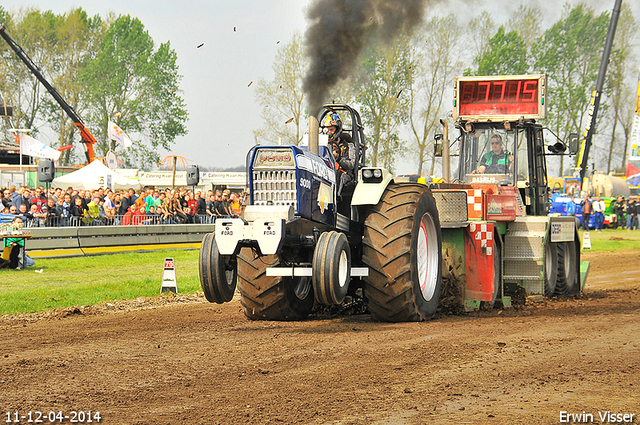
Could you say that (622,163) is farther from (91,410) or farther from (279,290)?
(91,410)

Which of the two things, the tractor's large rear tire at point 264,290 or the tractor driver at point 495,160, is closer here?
the tractor's large rear tire at point 264,290

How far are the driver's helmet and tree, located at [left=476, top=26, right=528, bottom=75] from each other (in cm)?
2917

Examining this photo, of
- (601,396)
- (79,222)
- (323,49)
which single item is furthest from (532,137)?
(79,222)

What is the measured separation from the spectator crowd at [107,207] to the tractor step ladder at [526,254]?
7.26 m

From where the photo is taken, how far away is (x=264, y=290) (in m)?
8.02

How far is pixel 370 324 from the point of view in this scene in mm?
7918

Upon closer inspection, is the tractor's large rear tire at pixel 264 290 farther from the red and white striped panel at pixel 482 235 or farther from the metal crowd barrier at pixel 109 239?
the metal crowd barrier at pixel 109 239

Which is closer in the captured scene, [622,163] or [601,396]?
[601,396]

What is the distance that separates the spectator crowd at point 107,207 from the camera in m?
18.2

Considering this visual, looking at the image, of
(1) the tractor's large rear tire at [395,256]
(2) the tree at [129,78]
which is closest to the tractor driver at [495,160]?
(1) the tractor's large rear tire at [395,256]

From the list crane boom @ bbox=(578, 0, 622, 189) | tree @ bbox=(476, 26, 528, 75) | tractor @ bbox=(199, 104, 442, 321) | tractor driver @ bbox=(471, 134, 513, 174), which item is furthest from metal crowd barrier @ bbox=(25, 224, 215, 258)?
tree @ bbox=(476, 26, 528, 75)

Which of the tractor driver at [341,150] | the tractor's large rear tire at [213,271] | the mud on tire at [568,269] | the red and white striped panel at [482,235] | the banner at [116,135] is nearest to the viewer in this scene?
the tractor's large rear tire at [213,271]

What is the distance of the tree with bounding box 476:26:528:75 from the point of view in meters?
36.3

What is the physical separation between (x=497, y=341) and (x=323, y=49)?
16.7ft
